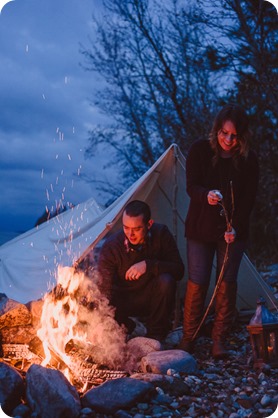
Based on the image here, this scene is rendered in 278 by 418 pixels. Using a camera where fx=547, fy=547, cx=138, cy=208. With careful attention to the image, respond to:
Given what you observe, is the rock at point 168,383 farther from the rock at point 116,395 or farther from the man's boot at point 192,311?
the man's boot at point 192,311

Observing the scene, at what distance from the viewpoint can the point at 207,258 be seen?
11.9ft

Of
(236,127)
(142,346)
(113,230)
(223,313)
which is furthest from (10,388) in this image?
(113,230)

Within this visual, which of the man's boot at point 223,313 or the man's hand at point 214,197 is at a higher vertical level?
the man's hand at point 214,197

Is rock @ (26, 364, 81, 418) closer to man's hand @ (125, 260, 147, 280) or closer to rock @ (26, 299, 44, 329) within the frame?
rock @ (26, 299, 44, 329)

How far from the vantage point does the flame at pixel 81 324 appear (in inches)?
136

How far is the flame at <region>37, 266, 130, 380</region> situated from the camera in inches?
136

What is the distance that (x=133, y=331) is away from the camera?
4.17 meters

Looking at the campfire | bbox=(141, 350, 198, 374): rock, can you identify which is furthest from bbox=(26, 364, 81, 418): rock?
bbox=(141, 350, 198, 374): rock

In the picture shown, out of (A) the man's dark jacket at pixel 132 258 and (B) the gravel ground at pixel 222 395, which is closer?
(B) the gravel ground at pixel 222 395

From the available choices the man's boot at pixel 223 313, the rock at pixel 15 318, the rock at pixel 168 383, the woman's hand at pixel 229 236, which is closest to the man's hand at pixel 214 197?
the woman's hand at pixel 229 236

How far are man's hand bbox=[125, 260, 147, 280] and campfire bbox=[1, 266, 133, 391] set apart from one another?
0.89 ft

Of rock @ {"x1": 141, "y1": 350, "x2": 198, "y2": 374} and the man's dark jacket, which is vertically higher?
the man's dark jacket

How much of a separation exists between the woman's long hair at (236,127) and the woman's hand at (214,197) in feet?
0.88

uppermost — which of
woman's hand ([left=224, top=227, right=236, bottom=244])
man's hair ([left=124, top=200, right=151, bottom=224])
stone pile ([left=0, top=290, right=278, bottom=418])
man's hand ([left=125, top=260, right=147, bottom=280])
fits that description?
man's hair ([left=124, top=200, right=151, bottom=224])
